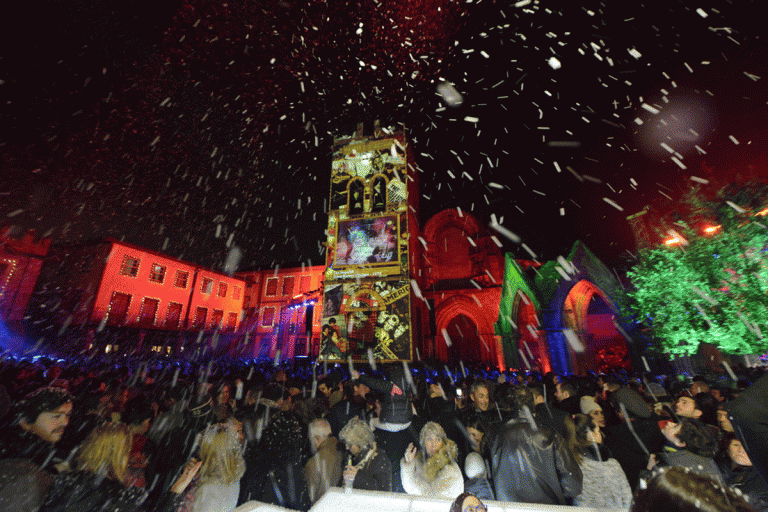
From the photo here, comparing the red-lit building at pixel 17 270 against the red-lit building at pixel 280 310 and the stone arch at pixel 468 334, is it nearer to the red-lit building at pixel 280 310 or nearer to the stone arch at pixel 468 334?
the red-lit building at pixel 280 310

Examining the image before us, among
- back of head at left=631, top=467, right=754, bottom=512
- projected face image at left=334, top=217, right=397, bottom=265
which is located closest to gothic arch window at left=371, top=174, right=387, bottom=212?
projected face image at left=334, top=217, right=397, bottom=265

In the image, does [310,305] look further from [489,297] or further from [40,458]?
[40,458]

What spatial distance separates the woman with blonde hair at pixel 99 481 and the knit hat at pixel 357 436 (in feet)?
5.87

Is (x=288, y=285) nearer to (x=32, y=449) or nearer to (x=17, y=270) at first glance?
(x=17, y=270)

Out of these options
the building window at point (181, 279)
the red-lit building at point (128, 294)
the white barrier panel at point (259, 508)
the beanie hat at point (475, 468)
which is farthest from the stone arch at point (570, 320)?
the building window at point (181, 279)

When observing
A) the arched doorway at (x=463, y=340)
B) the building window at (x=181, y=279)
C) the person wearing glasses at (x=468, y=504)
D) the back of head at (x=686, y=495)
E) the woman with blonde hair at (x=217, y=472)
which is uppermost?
the building window at (x=181, y=279)

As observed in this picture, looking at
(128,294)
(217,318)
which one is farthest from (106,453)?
(217,318)

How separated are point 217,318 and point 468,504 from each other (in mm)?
38651

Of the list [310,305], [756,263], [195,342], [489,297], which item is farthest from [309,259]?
[756,263]

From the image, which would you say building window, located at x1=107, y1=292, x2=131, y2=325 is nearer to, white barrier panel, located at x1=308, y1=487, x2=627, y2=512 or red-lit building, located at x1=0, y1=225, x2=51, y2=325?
red-lit building, located at x1=0, y1=225, x2=51, y2=325

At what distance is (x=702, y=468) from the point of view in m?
2.85

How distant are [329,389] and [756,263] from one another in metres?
15.0

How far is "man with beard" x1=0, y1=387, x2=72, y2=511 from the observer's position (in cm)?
217

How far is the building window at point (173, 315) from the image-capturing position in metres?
29.7
